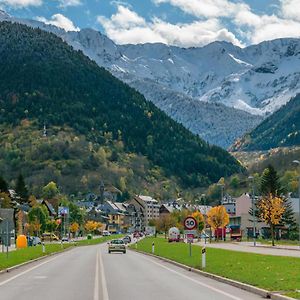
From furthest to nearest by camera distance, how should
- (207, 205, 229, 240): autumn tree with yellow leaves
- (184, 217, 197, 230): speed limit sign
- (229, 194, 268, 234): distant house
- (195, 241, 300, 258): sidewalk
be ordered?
(229, 194, 268, 234): distant house < (207, 205, 229, 240): autumn tree with yellow leaves < (195, 241, 300, 258): sidewalk < (184, 217, 197, 230): speed limit sign

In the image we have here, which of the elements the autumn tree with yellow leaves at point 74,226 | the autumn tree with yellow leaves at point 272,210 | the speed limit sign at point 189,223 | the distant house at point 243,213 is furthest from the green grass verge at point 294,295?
the autumn tree with yellow leaves at point 74,226

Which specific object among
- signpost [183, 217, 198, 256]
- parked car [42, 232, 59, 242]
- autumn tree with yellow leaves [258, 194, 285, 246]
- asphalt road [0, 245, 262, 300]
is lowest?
asphalt road [0, 245, 262, 300]

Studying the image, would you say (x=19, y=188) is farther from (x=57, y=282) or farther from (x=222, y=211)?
(x=57, y=282)

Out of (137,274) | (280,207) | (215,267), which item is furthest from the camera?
(280,207)

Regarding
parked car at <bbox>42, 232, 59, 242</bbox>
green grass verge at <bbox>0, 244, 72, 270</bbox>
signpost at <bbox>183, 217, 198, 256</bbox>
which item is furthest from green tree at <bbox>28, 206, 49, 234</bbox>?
signpost at <bbox>183, 217, 198, 256</bbox>

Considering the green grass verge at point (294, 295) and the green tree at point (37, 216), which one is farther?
the green tree at point (37, 216)

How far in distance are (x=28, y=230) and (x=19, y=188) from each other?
41074mm

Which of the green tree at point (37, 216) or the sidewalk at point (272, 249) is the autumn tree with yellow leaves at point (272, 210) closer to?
the sidewalk at point (272, 249)

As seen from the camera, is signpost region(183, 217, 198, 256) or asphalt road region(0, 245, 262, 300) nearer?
asphalt road region(0, 245, 262, 300)

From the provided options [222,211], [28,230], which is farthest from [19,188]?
[222,211]

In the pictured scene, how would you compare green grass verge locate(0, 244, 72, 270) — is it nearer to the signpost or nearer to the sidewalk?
the signpost

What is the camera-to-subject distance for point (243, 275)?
3088 cm

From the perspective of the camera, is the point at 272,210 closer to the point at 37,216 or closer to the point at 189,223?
the point at 37,216

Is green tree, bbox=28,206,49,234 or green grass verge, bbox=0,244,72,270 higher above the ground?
green tree, bbox=28,206,49,234
